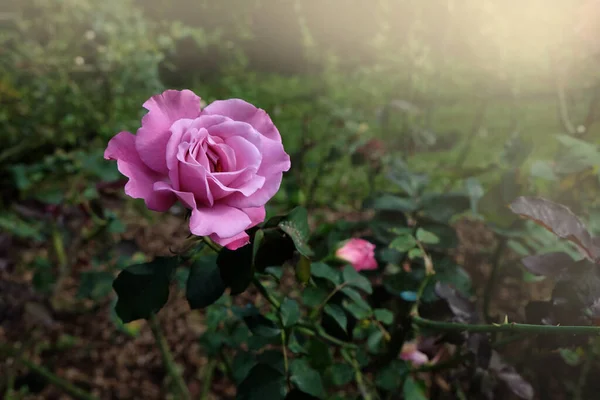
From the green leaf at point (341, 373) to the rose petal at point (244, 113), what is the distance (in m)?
0.52

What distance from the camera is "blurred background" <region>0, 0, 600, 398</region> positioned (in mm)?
1465

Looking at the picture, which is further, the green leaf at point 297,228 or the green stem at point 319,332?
the green stem at point 319,332

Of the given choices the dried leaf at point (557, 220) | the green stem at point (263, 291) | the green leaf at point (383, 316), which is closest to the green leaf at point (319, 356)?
the green leaf at point (383, 316)

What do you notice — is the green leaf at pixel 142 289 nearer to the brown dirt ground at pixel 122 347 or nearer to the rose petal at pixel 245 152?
the rose petal at pixel 245 152

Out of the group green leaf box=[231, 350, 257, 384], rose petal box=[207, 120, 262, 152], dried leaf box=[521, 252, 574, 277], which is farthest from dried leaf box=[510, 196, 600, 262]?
green leaf box=[231, 350, 257, 384]

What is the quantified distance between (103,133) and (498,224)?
2.60 metres

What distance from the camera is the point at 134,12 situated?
3.75 metres

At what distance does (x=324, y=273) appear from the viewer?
0.90 metres

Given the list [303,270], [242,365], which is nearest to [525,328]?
Answer: [303,270]

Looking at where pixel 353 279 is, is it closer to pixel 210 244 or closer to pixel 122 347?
pixel 210 244

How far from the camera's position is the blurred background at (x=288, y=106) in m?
1.46

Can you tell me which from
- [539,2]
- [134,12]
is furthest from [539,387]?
[134,12]

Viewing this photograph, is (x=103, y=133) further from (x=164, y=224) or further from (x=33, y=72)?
(x=164, y=224)

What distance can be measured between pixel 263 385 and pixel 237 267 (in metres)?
0.26
